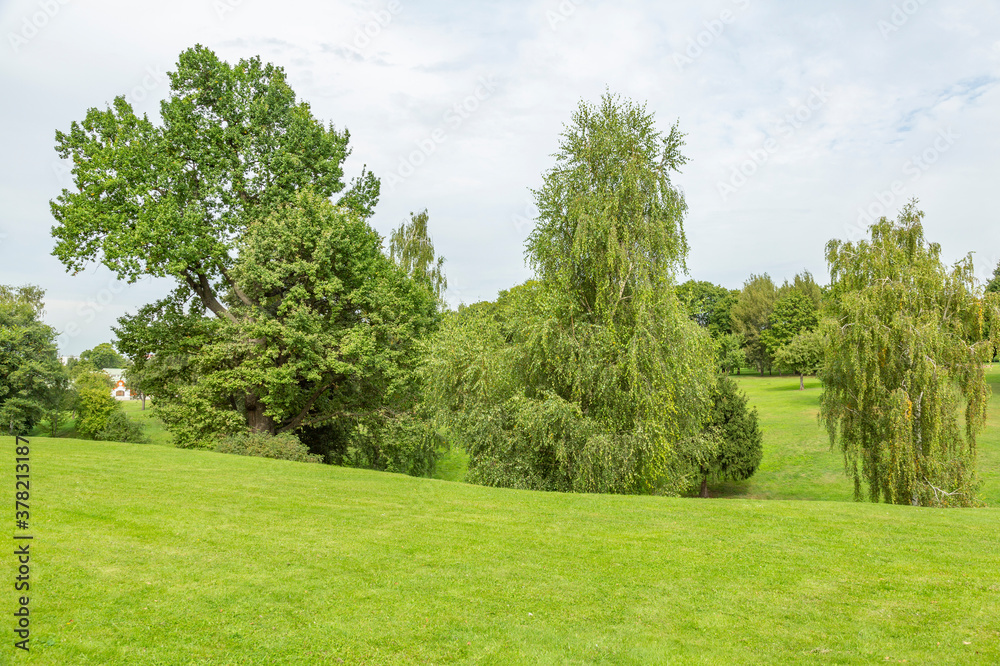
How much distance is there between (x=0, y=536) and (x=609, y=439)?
47.4 feet

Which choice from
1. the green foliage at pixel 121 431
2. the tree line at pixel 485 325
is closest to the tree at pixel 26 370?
the green foliage at pixel 121 431

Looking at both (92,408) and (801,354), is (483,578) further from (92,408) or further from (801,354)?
(801,354)

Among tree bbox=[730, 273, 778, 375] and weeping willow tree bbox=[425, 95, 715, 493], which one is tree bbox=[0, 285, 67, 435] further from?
tree bbox=[730, 273, 778, 375]

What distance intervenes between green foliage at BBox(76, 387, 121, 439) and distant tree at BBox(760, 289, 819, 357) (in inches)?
2600

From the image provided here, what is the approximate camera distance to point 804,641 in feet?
22.9

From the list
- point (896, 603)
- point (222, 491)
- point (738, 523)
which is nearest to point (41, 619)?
point (222, 491)

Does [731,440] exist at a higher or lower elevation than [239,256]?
lower

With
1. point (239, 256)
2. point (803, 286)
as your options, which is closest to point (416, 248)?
point (239, 256)

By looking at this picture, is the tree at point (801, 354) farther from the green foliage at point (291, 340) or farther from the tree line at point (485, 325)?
the green foliage at point (291, 340)

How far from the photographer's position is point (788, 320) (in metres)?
75.0

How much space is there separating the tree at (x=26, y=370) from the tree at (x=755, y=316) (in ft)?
241

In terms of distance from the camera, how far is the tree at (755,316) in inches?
3232

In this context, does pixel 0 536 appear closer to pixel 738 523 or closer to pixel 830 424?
pixel 738 523

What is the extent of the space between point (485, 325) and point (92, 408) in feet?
140
